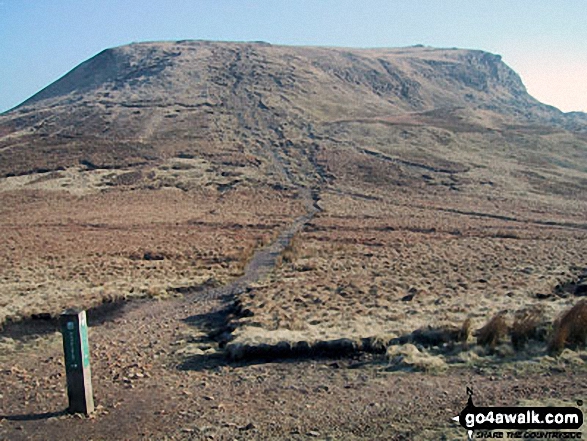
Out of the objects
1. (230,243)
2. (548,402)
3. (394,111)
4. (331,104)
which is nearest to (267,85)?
(331,104)

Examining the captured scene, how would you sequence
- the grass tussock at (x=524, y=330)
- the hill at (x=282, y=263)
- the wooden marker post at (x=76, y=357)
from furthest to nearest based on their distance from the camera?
the grass tussock at (x=524, y=330) → the hill at (x=282, y=263) → the wooden marker post at (x=76, y=357)

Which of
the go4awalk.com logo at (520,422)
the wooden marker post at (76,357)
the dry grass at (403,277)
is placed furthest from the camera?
the dry grass at (403,277)

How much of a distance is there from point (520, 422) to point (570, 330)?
12.1 feet

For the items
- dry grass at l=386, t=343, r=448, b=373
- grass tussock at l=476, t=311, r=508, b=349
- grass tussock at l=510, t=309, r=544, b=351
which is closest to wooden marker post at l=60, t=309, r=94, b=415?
dry grass at l=386, t=343, r=448, b=373

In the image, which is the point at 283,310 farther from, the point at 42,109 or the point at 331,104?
the point at 42,109

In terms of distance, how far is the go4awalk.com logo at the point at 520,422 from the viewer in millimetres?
6129

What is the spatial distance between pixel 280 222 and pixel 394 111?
6157 cm

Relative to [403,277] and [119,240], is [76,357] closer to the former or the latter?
[403,277]

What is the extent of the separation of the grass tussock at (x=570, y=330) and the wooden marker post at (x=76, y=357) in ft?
24.8

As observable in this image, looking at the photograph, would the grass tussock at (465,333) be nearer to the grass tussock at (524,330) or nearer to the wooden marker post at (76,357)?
the grass tussock at (524,330)

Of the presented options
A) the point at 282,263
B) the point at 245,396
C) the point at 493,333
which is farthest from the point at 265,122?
the point at 245,396

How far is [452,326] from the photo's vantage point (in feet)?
34.3

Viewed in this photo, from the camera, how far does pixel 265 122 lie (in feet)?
241

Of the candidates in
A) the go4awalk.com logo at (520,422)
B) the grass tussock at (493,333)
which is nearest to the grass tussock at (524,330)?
the grass tussock at (493,333)
